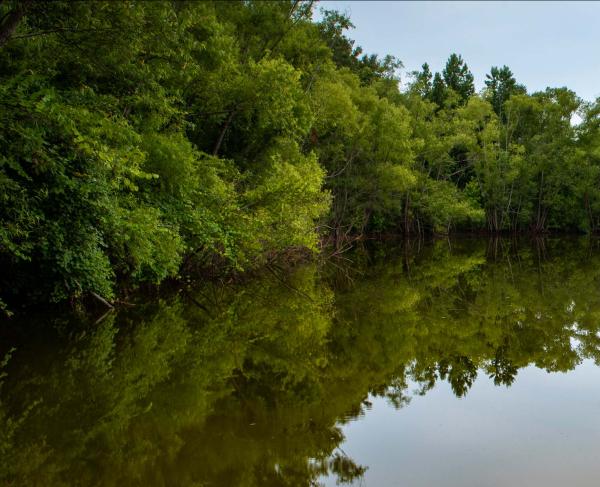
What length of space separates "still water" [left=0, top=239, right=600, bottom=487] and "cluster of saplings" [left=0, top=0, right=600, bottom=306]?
167cm

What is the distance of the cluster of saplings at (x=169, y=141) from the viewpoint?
815cm

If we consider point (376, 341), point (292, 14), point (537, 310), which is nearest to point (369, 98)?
point (292, 14)

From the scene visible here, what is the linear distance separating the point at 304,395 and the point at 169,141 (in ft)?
25.9

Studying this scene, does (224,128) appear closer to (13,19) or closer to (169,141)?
(169,141)

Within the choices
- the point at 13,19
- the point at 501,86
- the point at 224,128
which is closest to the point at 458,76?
the point at 501,86

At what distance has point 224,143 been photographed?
19.2m

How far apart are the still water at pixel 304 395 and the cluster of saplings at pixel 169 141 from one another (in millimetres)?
1667

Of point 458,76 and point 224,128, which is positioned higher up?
point 458,76

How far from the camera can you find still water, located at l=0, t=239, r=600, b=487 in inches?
185

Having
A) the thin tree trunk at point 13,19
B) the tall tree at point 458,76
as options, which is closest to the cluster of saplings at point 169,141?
the thin tree trunk at point 13,19

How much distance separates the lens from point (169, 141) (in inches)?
487

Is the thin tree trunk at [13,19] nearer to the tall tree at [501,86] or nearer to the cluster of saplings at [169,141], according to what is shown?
the cluster of saplings at [169,141]

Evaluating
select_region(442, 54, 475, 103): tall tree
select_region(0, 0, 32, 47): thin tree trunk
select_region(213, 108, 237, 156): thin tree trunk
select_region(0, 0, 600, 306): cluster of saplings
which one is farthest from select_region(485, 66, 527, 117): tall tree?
select_region(0, 0, 32, 47): thin tree trunk

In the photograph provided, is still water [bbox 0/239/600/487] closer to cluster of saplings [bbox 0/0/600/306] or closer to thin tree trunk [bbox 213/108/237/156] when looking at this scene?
cluster of saplings [bbox 0/0/600/306]
